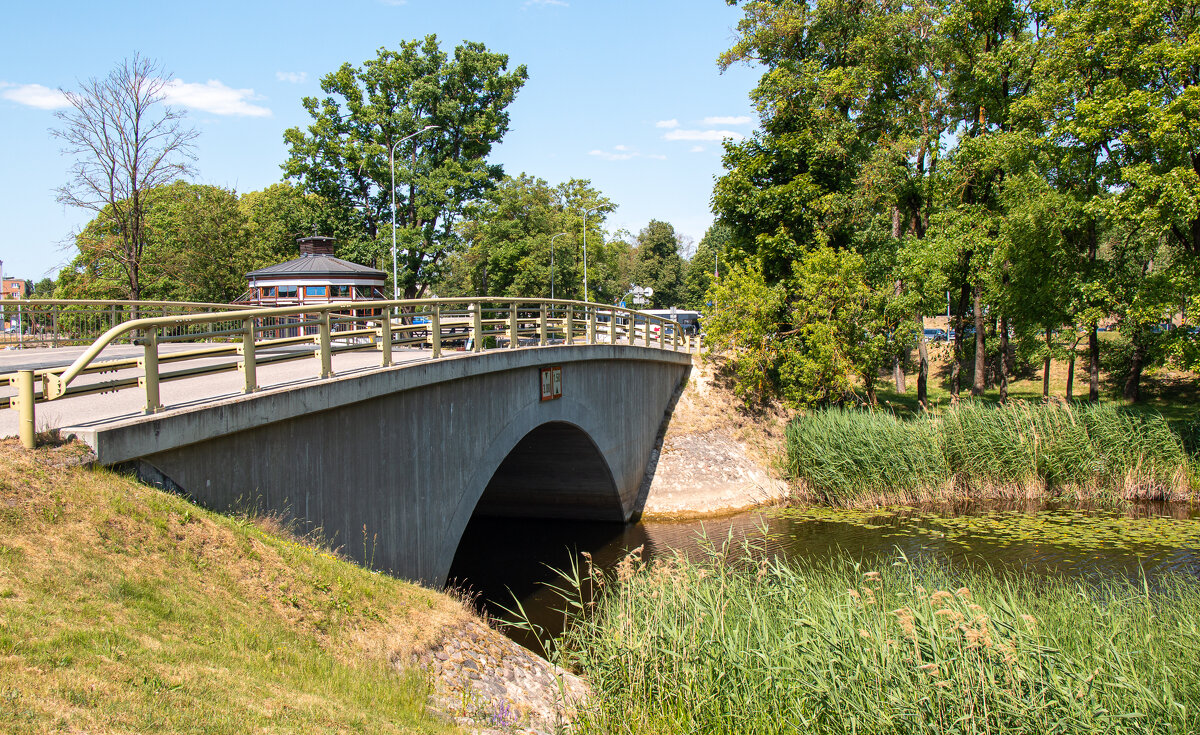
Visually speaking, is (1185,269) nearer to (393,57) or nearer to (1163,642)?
(1163,642)

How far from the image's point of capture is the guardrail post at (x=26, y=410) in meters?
5.68

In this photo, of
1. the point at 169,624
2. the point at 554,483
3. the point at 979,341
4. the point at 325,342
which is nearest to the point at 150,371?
the point at 169,624

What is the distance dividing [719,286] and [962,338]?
387 inches

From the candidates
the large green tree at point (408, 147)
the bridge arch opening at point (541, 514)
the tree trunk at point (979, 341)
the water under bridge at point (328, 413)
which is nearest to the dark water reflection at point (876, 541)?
the bridge arch opening at point (541, 514)

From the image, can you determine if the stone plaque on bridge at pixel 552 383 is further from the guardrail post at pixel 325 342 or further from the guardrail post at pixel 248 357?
the guardrail post at pixel 248 357

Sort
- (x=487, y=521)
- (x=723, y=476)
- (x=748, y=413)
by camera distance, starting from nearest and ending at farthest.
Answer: (x=487, y=521), (x=723, y=476), (x=748, y=413)

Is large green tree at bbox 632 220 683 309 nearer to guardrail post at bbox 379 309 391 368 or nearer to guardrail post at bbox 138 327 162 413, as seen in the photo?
guardrail post at bbox 379 309 391 368

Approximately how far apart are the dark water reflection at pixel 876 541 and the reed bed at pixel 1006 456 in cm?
60

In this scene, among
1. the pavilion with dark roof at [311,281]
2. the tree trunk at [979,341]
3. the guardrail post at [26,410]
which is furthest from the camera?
the tree trunk at [979,341]

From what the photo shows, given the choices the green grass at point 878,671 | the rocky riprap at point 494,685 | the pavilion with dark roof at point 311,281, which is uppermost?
the pavilion with dark roof at point 311,281

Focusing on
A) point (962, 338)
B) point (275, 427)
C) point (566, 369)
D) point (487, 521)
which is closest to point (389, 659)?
point (275, 427)

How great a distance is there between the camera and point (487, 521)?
21.5 metres

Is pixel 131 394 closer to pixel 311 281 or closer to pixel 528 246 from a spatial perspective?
pixel 311 281

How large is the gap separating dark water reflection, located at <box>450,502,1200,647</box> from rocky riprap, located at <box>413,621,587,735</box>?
442 cm
